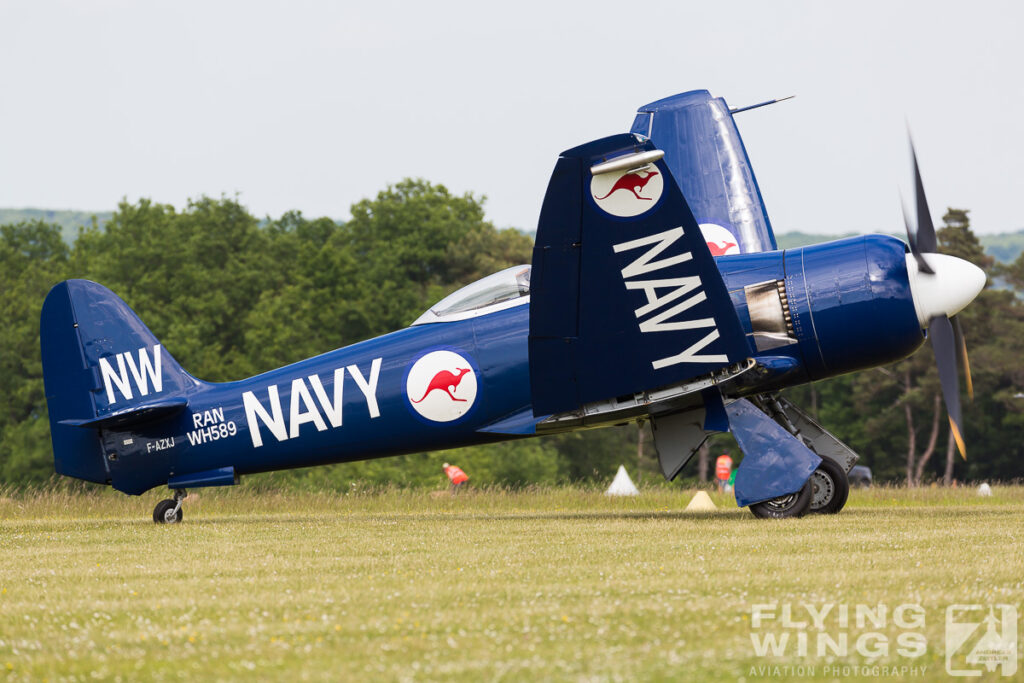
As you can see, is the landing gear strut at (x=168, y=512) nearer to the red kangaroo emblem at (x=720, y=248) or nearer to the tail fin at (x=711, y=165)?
the red kangaroo emblem at (x=720, y=248)

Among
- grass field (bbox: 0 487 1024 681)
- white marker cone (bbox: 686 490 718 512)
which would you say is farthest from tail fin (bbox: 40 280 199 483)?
white marker cone (bbox: 686 490 718 512)

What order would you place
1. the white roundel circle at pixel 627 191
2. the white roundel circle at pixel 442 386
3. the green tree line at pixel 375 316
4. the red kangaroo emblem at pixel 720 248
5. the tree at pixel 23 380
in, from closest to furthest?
the white roundel circle at pixel 627 191
the white roundel circle at pixel 442 386
the red kangaroo emblem at pixel 720 248
the tree at pixel 23 380
the green tree line at pixel 375 316

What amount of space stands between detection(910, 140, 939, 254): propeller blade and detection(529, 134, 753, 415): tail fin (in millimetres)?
2107

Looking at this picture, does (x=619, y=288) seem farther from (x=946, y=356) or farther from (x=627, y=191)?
(x=946, y=356)

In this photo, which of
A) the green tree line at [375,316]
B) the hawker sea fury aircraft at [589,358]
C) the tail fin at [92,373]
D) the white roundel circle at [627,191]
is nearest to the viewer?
the white roundel circle at [627,191]

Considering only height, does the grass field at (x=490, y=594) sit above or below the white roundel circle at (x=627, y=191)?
below

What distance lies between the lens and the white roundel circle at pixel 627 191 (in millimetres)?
8906

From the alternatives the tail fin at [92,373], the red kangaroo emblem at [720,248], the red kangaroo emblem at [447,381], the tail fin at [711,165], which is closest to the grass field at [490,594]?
the red kangaroo emblem at [447,381]

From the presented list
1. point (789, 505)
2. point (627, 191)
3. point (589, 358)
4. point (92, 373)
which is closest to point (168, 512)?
point (92, 373)

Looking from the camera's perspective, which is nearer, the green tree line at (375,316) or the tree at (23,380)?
the tree at (23,380)

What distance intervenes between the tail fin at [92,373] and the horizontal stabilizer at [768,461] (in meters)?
6.06

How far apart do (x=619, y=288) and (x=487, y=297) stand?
6.76 feet

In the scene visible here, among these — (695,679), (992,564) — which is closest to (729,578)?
(992,564)

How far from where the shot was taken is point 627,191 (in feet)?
29.5
